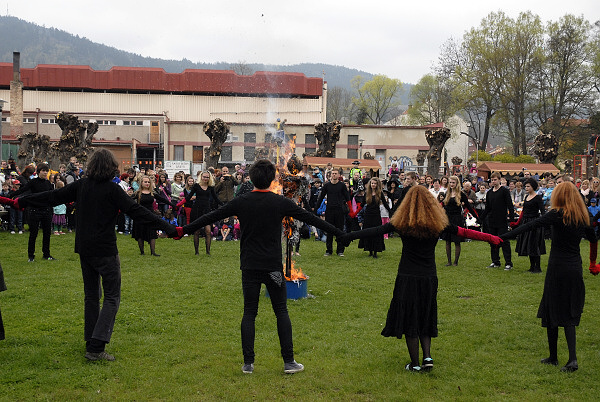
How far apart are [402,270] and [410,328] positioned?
22.3 inches

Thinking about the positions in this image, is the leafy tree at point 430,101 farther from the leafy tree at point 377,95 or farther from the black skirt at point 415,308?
the black skirt at point 415,308

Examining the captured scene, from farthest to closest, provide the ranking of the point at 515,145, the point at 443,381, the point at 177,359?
the point at 515,145, the point at 177,359, the point at 443,381

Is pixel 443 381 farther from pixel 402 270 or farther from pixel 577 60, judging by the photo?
pixel 577 60

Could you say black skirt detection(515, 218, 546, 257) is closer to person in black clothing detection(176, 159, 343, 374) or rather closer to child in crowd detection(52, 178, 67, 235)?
person in black clothing detection(176, 159, 343, 374)

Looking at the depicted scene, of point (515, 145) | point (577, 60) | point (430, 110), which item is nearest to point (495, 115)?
point (515, 145)

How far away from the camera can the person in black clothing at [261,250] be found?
5.62 meters

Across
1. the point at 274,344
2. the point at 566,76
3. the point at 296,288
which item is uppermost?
the point at 566,76

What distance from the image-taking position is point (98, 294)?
6.18 m

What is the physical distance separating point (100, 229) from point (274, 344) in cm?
231

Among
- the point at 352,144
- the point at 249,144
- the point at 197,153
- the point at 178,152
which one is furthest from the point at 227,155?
the point at 352,144

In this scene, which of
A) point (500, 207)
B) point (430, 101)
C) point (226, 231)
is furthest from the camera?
point (430, 101)

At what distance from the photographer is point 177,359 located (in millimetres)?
6117

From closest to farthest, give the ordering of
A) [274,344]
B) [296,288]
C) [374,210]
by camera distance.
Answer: [274,344]
[296,288]
[374,210]

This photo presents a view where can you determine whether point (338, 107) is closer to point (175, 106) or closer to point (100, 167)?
point (175, 106)
